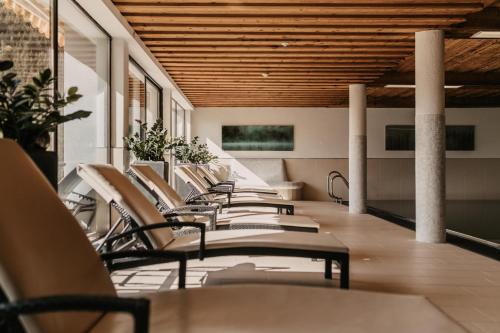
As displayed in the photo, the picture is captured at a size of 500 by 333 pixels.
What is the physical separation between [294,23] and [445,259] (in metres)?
3.14

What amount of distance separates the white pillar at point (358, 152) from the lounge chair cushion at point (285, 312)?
322 inches

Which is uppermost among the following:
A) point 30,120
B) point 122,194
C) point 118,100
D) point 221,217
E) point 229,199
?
point 118,100

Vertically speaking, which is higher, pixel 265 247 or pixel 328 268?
pixel 265 247

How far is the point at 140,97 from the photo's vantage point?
827 centimetres

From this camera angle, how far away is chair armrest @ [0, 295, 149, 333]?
0.99 metres

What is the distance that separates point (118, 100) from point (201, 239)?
13.6ft

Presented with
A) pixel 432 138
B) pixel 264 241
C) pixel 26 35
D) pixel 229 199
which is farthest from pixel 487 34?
pixel 26 35

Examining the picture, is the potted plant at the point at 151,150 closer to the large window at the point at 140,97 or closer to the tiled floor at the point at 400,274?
the large window at the point at 140,97

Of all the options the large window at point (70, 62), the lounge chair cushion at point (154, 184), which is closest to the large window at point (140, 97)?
the large window at point (70, 62)

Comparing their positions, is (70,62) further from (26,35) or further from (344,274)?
(344,274)

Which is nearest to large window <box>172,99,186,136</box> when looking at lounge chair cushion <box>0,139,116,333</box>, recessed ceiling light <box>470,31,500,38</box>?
recessed ceiling light <box>470,31,500,38</box>

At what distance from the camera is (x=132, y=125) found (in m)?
7.45

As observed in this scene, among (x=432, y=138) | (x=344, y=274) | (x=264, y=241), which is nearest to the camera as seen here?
(x=344, y=274)

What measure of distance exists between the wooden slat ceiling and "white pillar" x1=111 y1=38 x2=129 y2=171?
0.38 metres
